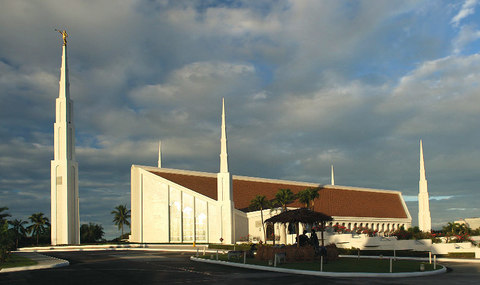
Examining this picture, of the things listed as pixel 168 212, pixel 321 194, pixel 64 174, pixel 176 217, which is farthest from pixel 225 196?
pixel 321 194

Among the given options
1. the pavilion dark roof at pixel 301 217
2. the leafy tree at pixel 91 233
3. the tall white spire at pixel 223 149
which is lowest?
the leafy tree at pixel 91 233

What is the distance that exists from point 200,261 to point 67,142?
4042 cm

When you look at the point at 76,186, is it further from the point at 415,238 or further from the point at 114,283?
the point at 114,283

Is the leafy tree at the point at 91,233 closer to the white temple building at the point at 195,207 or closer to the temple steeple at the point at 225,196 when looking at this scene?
the white temple building at the point at 195,207

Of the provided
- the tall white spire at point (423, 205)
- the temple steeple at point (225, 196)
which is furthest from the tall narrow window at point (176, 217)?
the tall white spire at point (423, 205)

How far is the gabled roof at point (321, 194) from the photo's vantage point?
72.5m

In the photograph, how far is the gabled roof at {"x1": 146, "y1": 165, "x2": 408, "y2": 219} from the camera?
72.5 metres

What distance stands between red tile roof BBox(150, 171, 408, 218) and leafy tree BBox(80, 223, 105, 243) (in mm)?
27589

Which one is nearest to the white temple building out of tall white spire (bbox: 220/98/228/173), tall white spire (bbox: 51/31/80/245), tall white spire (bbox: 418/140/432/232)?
tall white spire (bbox: 220/98/228/173)

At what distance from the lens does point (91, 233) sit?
89625mm

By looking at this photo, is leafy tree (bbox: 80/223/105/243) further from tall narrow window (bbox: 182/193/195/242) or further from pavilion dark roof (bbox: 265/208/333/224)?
pavilion dark roof (bbox: 265/208/333/224)

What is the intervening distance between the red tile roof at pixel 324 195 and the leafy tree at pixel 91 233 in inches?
1086

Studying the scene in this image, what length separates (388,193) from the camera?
10338 cm

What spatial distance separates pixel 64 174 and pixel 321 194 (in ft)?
151
